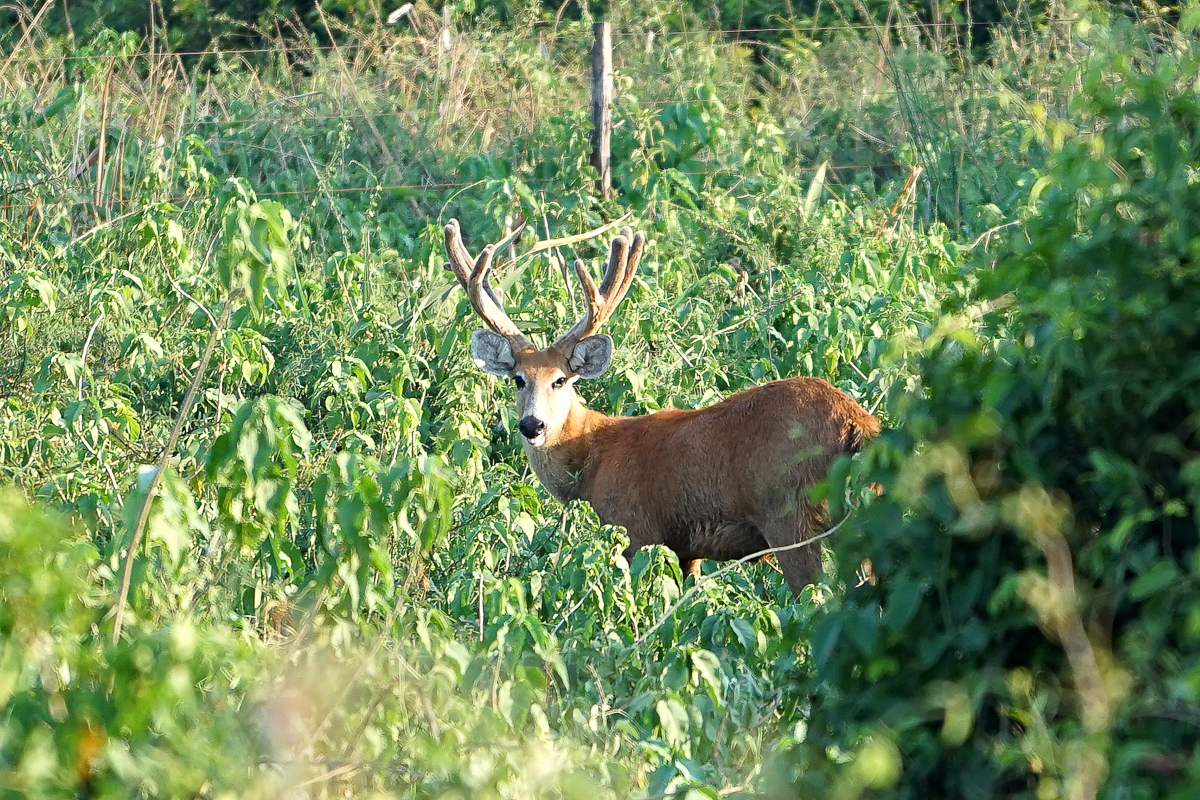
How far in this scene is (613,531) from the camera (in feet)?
15.5

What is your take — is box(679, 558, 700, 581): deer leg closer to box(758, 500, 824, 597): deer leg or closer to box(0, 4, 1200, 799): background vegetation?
box(0, 4, 1200, 799): background vegetation

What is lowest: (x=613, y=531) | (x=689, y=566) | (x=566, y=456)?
(x=689, y=566)

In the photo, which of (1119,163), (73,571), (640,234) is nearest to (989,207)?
(640,234)

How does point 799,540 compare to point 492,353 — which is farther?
point 492,353

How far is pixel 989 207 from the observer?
8.00 m

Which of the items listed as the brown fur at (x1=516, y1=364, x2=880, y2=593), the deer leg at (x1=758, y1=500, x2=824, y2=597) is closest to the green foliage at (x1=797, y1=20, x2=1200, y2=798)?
the brown fur at (x1=516, y1=364, x2=880, y2=593)

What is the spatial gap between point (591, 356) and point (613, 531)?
210 centimetres

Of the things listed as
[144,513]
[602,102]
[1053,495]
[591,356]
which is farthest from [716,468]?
[602,102]

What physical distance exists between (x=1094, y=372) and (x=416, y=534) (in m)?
→ 1.73

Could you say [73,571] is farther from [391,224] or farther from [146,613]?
[391,224]

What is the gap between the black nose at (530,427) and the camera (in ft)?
21.1

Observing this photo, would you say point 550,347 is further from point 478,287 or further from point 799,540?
point 799,540

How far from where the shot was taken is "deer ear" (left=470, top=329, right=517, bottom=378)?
6.68 m

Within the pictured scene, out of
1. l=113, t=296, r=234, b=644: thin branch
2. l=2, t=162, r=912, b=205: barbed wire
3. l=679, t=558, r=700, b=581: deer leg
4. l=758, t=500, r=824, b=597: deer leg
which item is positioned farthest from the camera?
l=2, t=162, r=912, b=205: barbed wire
